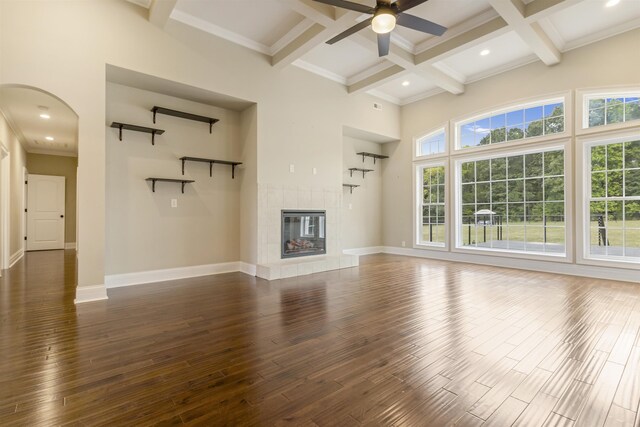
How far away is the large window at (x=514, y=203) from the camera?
18.0ft

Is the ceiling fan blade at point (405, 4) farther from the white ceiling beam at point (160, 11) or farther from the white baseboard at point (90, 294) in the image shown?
the white baseboard at point (90, 294)

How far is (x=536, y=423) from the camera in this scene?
5.00ft

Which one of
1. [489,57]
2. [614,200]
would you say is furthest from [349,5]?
[614,200]

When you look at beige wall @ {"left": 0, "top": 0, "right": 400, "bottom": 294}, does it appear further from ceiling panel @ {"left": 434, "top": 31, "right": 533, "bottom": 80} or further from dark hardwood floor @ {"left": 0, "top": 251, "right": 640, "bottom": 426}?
ceiling panel @ {"left": 434, "top": 31, "right": 533, "bottom": 80}

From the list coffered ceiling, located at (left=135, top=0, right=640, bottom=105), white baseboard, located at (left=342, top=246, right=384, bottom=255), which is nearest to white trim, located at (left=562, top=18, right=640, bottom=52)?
coffered ceiling, located at (left=135, top=0, right=640, bottom=105)

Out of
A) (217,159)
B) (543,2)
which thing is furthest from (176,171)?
(543,2)

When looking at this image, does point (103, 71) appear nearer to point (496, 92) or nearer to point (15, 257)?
point (15, 257)

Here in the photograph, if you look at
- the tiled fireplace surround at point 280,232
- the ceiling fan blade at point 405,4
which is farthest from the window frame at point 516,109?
the ceiling fan blade at point 405,4

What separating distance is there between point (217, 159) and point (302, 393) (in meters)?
4.35

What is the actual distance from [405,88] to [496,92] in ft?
6.00

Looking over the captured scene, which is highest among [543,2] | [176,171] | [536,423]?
[543,2]

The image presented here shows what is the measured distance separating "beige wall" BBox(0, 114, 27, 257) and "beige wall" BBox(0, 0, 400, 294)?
9.86 ft

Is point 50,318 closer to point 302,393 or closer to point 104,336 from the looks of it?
point 104,336

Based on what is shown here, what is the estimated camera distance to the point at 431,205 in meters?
7.29
